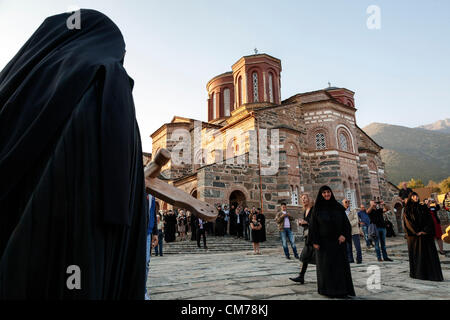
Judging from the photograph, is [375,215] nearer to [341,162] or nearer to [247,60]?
[341,162]

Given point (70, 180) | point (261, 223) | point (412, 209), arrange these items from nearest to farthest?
point (70, 180)
point (412, 209)
point (261, 223)

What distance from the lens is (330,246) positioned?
14.2 feet

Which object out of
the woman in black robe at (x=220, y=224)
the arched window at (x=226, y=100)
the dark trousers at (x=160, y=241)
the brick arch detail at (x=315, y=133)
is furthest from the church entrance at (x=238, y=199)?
the arched window at (x=226, y=100)

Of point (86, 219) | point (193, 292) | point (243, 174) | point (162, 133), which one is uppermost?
point (162, 133)

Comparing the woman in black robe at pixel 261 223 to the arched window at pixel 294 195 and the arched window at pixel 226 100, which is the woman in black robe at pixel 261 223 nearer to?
the arched window at pixel 294 195

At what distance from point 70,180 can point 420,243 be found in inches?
261

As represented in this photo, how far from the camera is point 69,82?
1.09 meters

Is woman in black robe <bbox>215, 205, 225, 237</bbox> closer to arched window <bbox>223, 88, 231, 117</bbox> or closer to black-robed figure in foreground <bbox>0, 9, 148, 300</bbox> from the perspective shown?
black-robed figure in foreground <bbox>0, 9, 148, 300</bbox>

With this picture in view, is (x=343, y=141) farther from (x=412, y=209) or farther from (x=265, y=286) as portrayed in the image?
(x=265, y=286)

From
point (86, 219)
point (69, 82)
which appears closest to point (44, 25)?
point (69, 82)

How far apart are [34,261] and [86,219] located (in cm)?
20

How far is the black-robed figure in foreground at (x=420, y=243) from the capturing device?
5.39 metres

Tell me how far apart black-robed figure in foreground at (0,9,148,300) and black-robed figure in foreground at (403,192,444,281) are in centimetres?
616

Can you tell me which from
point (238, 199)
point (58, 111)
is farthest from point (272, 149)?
point (58, 111)
